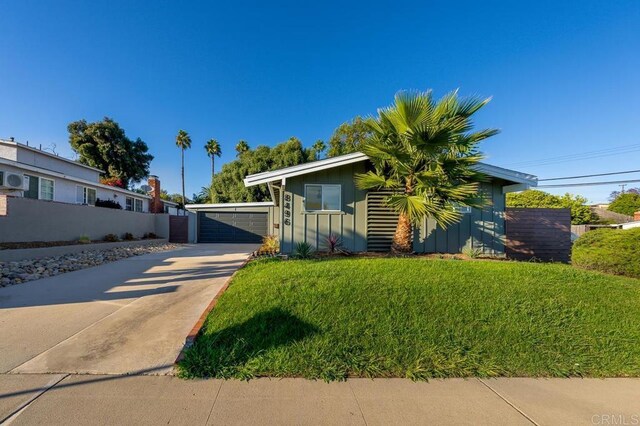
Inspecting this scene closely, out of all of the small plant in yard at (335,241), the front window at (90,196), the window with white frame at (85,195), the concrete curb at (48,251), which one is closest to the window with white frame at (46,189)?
the window with white frame at (85,195)

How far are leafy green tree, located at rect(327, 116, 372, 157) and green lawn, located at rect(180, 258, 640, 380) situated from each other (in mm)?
19070

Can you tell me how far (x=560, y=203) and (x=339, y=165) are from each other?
2606cm

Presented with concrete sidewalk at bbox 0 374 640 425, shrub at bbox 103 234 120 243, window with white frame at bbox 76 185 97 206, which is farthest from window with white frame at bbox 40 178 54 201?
concrete sidewalk at bbox 0 374 640 425

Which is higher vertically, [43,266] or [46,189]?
[46,189]

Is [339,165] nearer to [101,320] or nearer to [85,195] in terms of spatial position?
[101,320]

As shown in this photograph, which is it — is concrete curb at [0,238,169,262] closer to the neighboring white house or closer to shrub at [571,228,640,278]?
the neighboring white house

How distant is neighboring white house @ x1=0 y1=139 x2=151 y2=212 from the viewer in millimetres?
11148

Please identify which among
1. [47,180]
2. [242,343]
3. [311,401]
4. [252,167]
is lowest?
[311,401]

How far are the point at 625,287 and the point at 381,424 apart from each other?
5291 millimetres

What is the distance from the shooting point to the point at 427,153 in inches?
268

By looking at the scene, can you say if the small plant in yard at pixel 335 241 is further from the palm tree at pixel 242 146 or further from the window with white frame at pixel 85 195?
the palm tree at pixel 242 146

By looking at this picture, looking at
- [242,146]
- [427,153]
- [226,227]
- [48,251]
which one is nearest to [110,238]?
[48,251]

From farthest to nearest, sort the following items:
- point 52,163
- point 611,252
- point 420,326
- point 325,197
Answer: point 52,163, point 325,197, point 611,252, point 420,326

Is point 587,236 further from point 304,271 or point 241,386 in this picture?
point 241,386
